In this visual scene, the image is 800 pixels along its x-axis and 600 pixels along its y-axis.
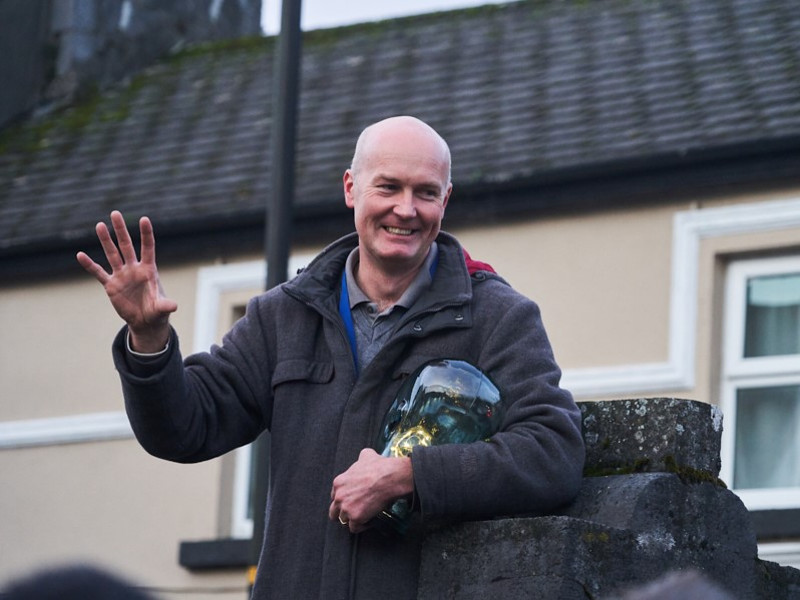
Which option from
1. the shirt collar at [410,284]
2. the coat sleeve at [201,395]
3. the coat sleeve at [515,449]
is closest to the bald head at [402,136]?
the shirt collar at [410,284]

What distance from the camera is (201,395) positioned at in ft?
13.8

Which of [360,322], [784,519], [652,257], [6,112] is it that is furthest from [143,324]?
[6,112]

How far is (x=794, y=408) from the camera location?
34.8 ft

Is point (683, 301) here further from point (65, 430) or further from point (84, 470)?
point (65, 430)

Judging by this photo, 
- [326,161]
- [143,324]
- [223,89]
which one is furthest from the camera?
[223,89]

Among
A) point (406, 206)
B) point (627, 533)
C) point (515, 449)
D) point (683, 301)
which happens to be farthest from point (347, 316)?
point (683, 301)

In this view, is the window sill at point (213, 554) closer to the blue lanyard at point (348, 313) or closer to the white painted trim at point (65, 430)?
the white painted trim at point (65, 430)

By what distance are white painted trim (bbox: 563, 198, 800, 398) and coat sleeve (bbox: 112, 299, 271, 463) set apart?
653cm

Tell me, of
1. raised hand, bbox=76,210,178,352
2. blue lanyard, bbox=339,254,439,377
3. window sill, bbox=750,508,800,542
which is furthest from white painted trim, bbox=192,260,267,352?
raised hand, bbox=76,210,178,352

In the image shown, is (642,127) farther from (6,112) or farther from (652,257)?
(6,112)

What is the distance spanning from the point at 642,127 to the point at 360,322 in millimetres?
7255

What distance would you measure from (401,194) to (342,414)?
526mm

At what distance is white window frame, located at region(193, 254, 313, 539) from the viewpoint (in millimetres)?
12250

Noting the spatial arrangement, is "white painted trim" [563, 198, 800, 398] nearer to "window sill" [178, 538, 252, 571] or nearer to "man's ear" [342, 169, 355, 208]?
"window sill" [178, 538, 252, 571]
